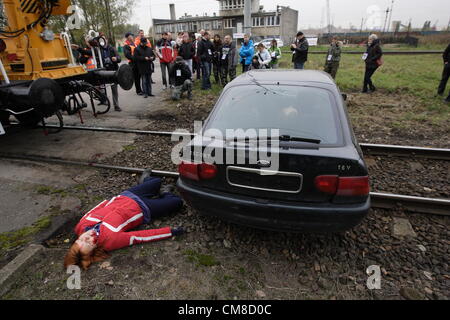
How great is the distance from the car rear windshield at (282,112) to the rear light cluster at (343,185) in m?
0.35

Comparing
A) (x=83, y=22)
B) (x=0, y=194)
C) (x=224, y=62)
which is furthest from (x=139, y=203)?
(x=83, y=22)

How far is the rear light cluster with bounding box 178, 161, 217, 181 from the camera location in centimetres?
261

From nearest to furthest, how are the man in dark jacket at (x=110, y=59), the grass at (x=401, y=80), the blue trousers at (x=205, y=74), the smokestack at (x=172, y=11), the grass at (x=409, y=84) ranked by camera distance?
1. the grass at (x=409, y=84)
2. the man in dark jacket at (x=110, y=59)
3. the grass at (x=401, y=80)
4. the blue trousers at (x=205, y=74)
5. the smokestack at (x=172, y=11)

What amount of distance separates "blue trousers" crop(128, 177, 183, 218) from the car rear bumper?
2.76 ft

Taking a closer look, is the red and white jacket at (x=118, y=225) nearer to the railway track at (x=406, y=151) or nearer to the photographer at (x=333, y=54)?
the railway track at (x=406, y=151)

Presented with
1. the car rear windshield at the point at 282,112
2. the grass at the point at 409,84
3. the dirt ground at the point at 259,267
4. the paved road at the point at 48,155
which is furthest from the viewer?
the grass at the point at 409,84

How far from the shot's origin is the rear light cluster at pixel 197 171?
261 cm

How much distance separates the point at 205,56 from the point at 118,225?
338 inches

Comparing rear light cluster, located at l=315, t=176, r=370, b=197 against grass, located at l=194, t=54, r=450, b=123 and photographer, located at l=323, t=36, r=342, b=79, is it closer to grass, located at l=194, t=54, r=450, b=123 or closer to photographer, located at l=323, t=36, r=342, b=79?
grass, located at l=194, t=54, r=450, b=123

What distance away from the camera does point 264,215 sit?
8.02ft

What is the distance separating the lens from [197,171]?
270 cm

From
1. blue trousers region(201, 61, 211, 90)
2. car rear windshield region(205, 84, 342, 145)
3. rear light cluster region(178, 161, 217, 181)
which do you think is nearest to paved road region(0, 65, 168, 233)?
rear light cluster region(178, 161, 217, 181)

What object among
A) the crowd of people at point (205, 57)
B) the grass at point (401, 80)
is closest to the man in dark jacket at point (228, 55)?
the crowd of people at point (205, 57)
